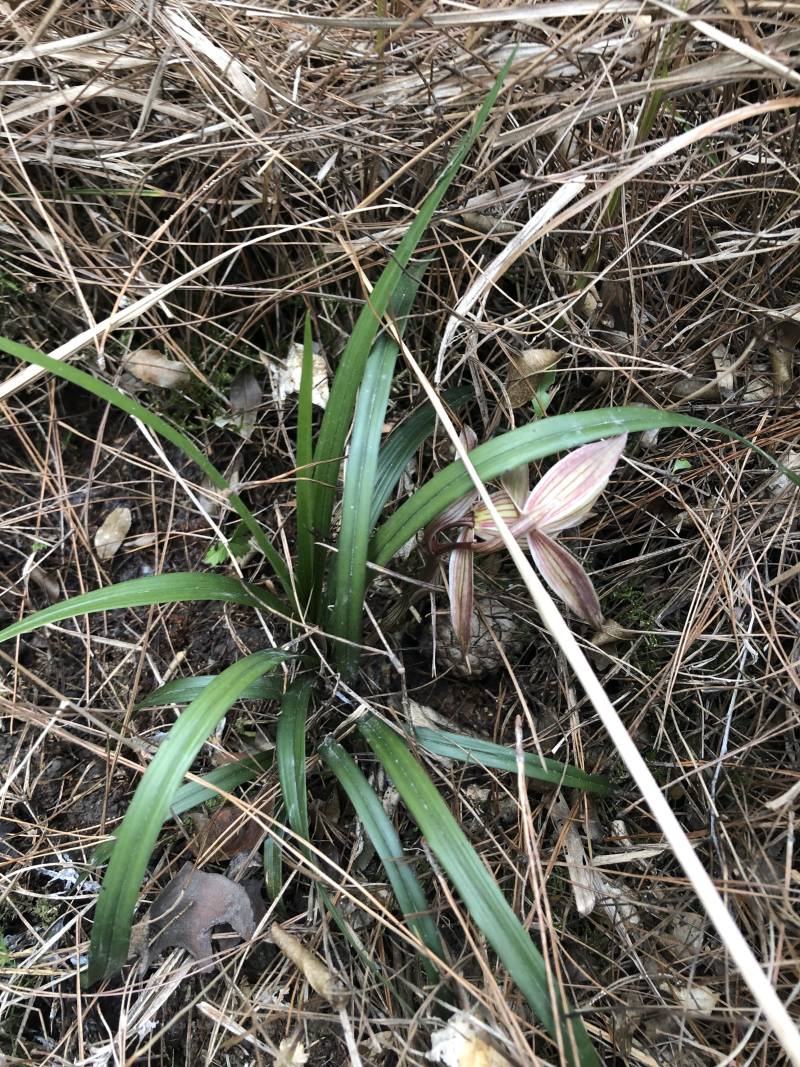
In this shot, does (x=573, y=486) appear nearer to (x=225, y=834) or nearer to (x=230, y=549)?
(x=230, y=549)

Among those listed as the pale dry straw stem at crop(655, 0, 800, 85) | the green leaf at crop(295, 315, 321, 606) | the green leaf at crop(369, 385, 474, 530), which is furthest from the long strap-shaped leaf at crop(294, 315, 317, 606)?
the pale dry straw stem at crop(655, 0, 800, 85)

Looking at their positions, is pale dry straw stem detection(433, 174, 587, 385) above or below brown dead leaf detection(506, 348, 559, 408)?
above

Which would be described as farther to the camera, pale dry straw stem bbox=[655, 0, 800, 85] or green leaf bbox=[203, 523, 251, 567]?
green leaf bbox=[203, 523, 251, 567]

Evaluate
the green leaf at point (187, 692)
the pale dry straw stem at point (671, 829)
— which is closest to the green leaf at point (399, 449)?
the pale dry straw stem at point (671, 829)

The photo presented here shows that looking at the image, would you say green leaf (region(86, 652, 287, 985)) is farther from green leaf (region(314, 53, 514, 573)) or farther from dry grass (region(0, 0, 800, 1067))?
green leaf (region(314, 53, 514, 573))

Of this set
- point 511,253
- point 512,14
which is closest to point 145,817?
point 511,253

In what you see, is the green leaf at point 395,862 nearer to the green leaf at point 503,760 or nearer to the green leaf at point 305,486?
the green leaf at point 503,760

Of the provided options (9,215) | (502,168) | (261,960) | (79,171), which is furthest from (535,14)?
(261,960)
